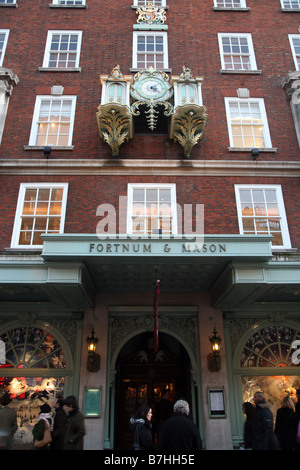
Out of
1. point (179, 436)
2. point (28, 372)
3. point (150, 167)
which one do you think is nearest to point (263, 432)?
point (179, 436)

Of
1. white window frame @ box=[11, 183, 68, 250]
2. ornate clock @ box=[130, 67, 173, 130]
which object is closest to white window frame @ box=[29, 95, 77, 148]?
white window frame @ box=[11, 183, 68, 250]

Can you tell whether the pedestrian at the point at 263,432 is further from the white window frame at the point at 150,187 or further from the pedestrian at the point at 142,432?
the white window frame at the point at 150,187

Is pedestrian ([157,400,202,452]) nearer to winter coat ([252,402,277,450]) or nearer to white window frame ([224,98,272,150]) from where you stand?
winter coat ([252,402,277,450])

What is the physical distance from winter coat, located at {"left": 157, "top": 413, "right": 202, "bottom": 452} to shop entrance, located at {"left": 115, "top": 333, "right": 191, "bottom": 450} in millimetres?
6061

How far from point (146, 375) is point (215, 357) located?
3.03 m

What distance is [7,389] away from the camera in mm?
11102

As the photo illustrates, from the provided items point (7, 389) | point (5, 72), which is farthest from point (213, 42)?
point (7, 389)

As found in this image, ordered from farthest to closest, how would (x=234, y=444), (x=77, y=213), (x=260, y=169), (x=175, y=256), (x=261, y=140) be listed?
(x=261, y=140), (x=260, y=169), (x=77, y=213), (x=234, y=444), (x=175, y=256)

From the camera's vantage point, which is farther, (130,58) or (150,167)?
(130,58)

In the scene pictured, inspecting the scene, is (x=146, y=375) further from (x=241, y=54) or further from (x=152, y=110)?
(x=241, y=54)

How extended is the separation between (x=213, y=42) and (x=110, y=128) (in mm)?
7016

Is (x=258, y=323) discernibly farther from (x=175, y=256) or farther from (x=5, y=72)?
(x=5, y=72)

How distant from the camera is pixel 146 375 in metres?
12.9
